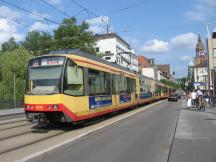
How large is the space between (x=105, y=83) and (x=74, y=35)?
34082 millimetres

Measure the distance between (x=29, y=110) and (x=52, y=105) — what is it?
1.14m

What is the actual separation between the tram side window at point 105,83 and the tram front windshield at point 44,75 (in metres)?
4.50

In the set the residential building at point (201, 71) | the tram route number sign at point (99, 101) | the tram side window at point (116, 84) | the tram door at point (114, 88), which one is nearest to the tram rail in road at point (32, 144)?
the tram route number sign at point (99, 101)

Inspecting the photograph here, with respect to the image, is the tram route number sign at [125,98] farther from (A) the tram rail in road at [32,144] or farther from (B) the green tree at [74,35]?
(B) the green tree at [74,35]

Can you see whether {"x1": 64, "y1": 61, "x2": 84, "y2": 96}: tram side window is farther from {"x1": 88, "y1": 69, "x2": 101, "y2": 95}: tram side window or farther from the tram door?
the tram door

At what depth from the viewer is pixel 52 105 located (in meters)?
14.5

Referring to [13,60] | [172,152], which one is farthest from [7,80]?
[172,152]

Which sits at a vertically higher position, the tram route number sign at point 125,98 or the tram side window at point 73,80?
the tram side window at point 73,80

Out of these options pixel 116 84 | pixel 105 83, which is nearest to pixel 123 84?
pixel 116 84

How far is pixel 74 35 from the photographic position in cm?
5319

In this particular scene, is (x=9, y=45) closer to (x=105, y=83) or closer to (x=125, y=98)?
(x=125, y=98)

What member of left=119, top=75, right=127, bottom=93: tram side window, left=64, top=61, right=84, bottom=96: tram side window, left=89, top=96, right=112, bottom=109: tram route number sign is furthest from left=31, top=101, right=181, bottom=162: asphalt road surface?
Answer: left=119, top=75, right=127, bottom=93: tram side window

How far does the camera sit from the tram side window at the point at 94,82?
1707cm

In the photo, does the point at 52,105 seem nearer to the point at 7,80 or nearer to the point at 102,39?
the point at 7,80
